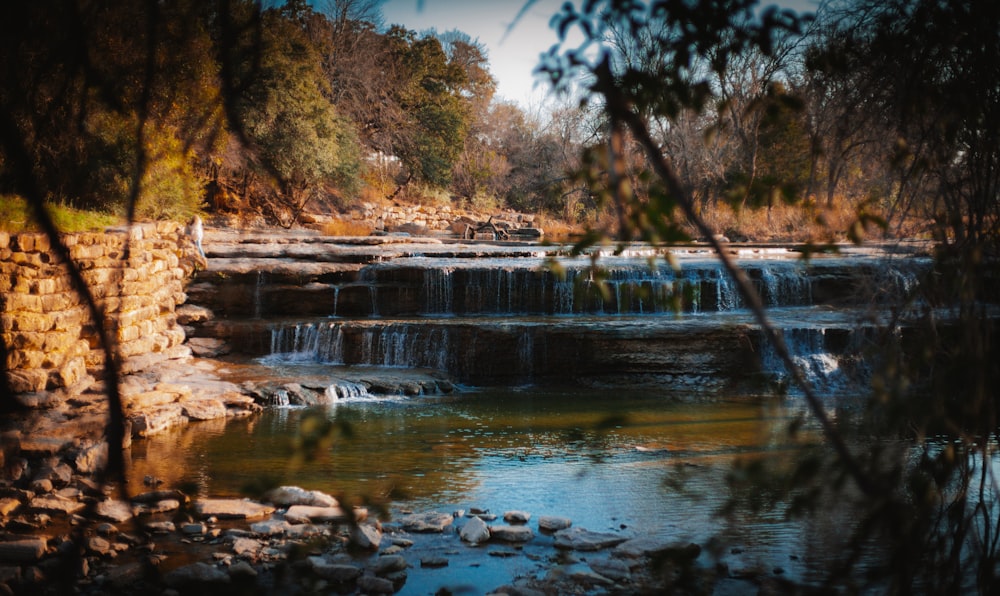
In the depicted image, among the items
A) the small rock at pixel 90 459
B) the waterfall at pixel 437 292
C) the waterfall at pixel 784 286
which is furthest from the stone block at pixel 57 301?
the waterfall at pixel 784 286

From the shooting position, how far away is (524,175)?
3281cm

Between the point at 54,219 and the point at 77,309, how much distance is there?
894mm

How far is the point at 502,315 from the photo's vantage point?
12117 millimetres

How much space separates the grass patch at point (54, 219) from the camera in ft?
24.5

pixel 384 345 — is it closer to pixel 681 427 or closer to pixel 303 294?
pixel 303 294

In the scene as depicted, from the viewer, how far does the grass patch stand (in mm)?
7453

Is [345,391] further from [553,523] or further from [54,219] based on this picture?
[553,523]

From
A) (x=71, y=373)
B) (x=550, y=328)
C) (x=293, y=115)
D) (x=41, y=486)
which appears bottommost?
(x=41, y=486)

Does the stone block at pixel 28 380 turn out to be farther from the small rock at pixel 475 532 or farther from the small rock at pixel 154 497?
the small rock at pixel 475 532

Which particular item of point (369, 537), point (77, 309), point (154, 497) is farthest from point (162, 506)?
point (77, 309)

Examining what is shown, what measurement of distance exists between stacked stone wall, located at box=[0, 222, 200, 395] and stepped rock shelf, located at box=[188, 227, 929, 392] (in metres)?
1.01

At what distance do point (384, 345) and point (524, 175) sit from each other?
2303 centimetres

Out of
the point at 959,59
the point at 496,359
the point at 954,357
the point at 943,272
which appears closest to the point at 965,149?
the point at 959,59

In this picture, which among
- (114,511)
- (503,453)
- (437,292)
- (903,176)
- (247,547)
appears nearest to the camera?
(903,176)
